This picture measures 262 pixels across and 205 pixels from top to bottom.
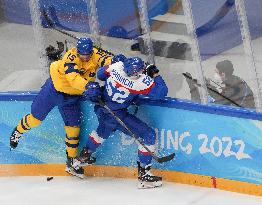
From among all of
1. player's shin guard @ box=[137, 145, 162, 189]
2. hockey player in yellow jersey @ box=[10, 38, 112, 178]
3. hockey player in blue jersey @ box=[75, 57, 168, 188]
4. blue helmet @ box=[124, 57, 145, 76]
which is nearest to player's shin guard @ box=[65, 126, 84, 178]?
hockey player in yellow jersey @ box=[10, 38, 112, 178]

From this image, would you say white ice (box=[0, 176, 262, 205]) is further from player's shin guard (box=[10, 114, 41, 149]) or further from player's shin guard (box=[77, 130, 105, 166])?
player's shin guard (box=[10, 114, 41, 149])

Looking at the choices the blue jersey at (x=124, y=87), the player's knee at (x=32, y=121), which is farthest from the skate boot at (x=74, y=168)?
the blue jersey at (x=124, y=87)

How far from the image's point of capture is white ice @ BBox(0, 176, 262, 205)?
6059 millimetres

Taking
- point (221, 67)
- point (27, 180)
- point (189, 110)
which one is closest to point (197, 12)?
point (221, 67)

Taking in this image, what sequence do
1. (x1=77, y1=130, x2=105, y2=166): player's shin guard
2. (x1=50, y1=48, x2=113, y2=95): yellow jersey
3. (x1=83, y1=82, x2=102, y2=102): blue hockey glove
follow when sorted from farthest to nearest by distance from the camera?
(x1=77, y1=130, x2=105, y2=166): player's shin guard
(x1=50, y1=48, x2=113, y2=95): yellow jersey
(x1=83, y1=82, x2=102, y2=102): blue hockey glove

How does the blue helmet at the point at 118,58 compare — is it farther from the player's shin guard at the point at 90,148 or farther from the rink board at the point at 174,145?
the player's shin guard at the point at 90,148

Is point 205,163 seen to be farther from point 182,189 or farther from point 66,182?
point 66,182

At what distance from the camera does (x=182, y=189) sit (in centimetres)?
623

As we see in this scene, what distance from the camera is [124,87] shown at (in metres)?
6.00

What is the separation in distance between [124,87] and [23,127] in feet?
3.41

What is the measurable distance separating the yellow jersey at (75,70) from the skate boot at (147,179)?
2.59ft

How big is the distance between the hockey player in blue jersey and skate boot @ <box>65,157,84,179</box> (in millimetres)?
126

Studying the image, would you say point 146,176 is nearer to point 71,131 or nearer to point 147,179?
point 147,179

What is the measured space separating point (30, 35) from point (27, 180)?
1.27 meters
